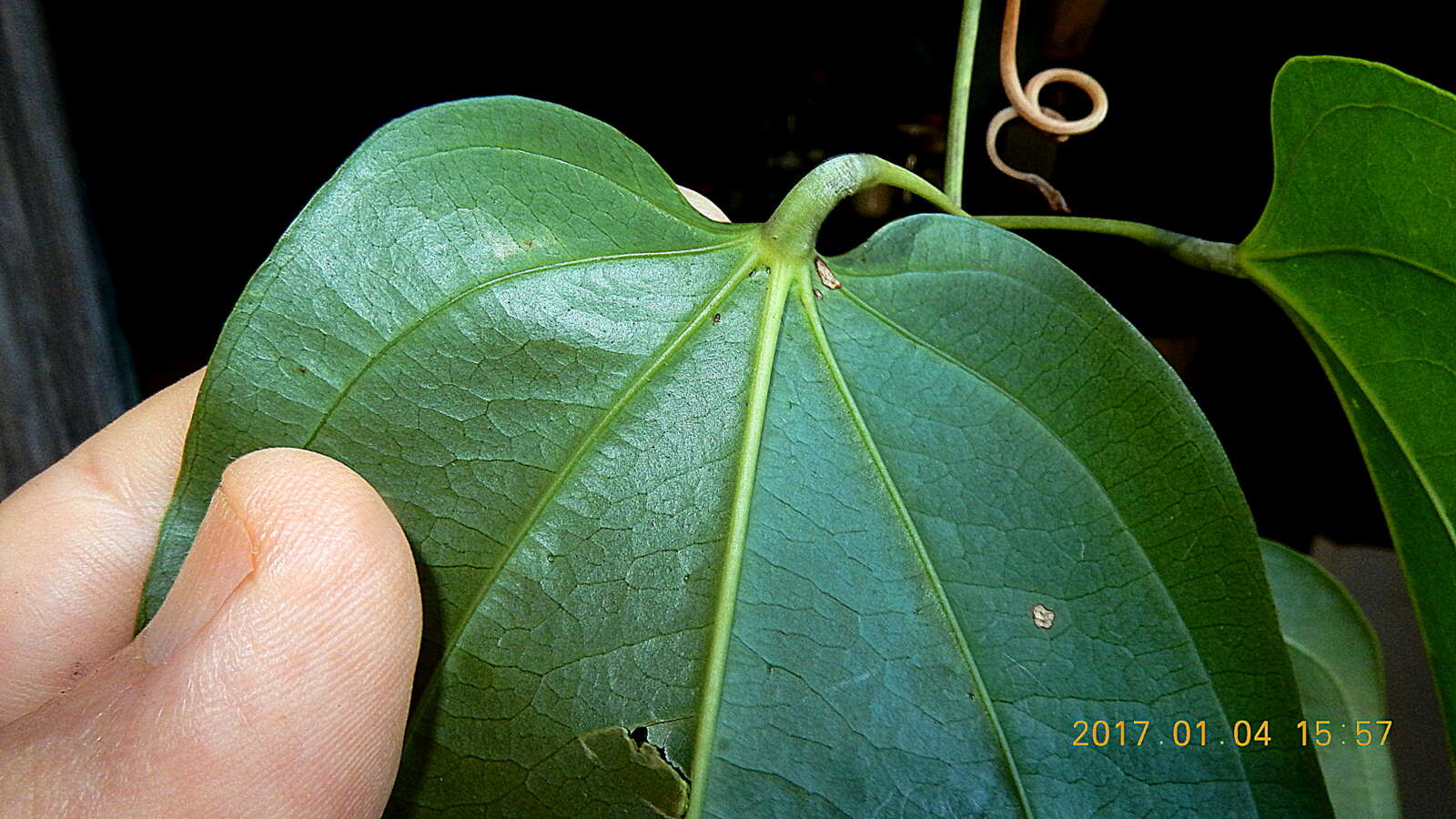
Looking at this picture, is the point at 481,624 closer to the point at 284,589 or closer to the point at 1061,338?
the point at 284,589

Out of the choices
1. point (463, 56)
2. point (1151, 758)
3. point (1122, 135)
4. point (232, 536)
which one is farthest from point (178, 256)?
point (1151, 758)

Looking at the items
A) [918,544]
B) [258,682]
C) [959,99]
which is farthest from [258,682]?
[959,99]

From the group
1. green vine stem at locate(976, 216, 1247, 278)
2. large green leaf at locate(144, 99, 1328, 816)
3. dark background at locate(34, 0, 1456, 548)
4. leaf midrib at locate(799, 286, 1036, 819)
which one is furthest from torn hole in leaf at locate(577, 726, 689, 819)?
dark background at locate(34, 0, 1456, 548)

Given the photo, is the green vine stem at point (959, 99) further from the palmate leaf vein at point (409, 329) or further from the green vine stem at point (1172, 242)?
the palmate leaf vein at point (409, 329)

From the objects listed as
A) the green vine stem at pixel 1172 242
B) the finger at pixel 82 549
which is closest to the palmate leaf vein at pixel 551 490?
the green vine stem at pixel 1172 242

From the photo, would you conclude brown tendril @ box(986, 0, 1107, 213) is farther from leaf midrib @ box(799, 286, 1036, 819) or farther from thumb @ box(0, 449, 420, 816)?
thumb @ box(0, 449, 420, 816)

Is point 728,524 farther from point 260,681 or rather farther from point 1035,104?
point 1035,104

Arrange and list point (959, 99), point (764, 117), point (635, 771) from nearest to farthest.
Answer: point (635, 771) < point (959, 99) < point (764, 117)
